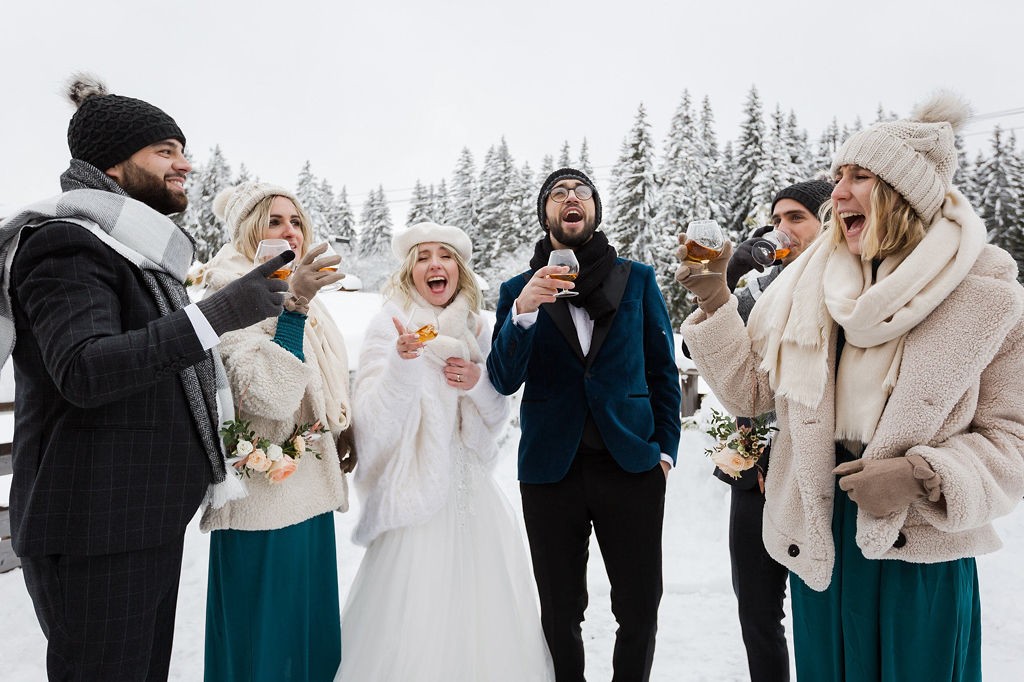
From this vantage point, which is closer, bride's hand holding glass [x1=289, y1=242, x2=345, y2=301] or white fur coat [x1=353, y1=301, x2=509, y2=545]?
bride's hand holding glass [x1=289, y1=242, x2=345, y2=301]

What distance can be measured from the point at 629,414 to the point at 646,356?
40cm

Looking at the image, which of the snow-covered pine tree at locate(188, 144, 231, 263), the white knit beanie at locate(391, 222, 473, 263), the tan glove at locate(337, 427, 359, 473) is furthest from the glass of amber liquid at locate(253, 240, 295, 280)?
the snow-covered pine tree at locate(188, 144, 231, 263)

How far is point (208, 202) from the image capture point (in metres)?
32.2

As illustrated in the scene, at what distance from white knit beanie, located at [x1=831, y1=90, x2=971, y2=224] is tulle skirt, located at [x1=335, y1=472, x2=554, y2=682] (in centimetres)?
241

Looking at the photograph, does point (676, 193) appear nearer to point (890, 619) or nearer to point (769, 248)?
point (769, 248)

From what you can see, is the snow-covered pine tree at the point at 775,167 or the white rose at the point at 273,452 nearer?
the white rose at the point at 273,452

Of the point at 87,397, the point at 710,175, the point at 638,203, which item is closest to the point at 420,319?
the point at 87,397

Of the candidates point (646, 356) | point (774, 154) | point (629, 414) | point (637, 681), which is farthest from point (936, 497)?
point (774, 154)

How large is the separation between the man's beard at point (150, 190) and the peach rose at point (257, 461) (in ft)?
3.37

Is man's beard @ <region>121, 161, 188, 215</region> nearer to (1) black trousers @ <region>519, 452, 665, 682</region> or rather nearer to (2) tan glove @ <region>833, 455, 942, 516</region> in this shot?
(1) black trousers @ <region>519, 452, 665, 682</region>

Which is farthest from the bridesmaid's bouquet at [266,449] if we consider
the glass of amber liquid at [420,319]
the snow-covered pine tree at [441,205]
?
the snow-covered pine tree at [441,205]

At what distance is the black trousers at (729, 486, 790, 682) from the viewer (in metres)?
2.92

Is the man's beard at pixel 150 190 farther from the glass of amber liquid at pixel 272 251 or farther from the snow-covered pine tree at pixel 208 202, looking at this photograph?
the snow-covered pine tree at pixel 208 202

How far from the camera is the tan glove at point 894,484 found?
189 centimetres
